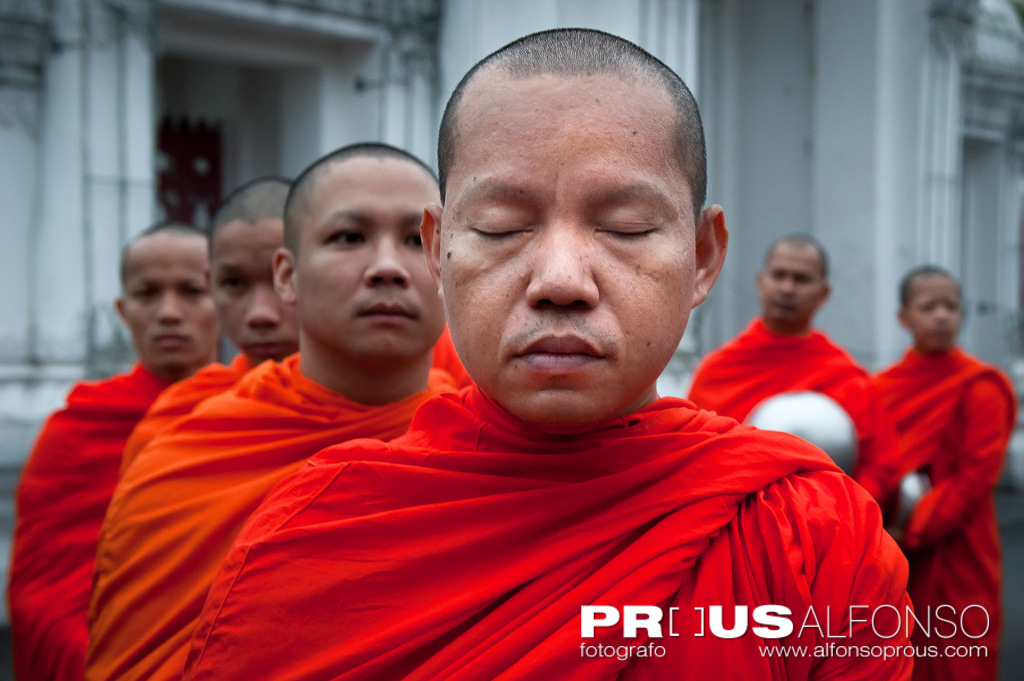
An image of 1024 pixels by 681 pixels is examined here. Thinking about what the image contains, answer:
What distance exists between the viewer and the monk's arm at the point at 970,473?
13.6ft

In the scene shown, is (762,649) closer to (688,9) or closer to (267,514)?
(267,514)

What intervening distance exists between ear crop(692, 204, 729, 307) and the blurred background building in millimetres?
4889

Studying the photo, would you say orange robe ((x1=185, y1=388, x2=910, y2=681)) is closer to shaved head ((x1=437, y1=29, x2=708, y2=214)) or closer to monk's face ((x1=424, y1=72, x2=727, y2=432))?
monk's face ((x1=424, y1=72, x2=727, y2=432))

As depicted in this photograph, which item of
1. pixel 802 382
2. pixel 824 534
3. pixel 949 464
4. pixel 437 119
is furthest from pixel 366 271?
pixel 437 119

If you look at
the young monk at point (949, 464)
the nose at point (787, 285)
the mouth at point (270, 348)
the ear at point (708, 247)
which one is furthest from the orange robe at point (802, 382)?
the ear at point (708, 247)

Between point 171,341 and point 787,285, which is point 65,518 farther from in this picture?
point 787,285

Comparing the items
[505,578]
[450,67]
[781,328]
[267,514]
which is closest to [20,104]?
[450,67]

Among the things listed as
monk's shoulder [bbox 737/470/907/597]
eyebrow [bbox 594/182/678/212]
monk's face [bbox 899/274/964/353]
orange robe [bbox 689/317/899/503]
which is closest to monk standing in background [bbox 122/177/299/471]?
eyebrow [bbox 594/182/678/212]

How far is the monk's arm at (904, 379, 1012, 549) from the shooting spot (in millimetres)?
4137

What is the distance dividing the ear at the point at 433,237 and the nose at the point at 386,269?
0.53 metres

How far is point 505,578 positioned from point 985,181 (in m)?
11.0

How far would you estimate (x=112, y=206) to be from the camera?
5461 millimetres

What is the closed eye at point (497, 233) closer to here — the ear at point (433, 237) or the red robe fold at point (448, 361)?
the ear at point (433, 237)

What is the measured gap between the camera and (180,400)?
2748 mm
